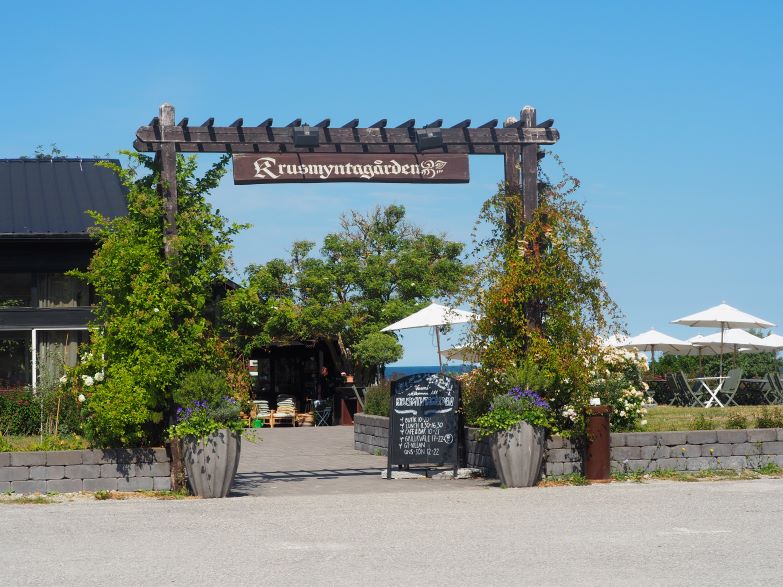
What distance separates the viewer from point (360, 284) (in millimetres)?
31516

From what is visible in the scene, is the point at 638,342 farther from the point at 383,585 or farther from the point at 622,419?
the point at 383,585

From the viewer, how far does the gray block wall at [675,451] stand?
1269cm

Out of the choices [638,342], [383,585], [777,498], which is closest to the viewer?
[383,585]

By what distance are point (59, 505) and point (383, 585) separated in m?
5.50

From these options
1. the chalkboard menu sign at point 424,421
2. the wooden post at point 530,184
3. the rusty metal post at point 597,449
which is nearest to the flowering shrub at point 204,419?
the chalkboard menu sign at point 424,421

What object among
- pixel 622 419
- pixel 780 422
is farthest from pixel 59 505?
pixel 780 422

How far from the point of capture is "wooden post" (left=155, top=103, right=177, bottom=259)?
12.3 meters

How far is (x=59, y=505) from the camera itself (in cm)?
1089

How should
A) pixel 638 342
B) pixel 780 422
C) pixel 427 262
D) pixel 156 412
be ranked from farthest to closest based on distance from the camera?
1. pixel 427 262
2. pixel 638 342
3. pixel 780 422
4. pixel 156 412

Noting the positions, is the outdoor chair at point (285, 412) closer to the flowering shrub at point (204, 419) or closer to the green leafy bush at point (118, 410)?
the green leafy bush at point (118, 410)

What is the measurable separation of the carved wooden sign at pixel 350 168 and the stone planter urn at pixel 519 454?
333cm

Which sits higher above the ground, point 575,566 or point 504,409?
point 504,409

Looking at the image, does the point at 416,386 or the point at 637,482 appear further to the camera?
the point at 416,386

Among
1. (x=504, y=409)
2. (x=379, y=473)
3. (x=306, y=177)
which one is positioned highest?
(x=306, y=177)
